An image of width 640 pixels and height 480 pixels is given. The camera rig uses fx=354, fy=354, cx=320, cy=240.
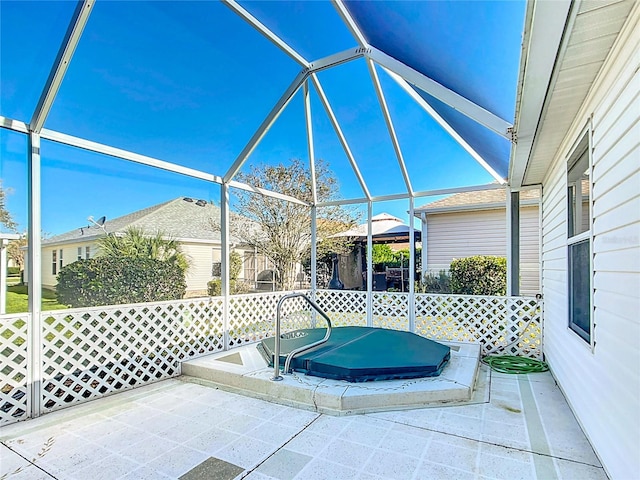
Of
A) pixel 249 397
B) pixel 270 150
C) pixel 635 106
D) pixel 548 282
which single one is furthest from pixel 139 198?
pixel 548 282

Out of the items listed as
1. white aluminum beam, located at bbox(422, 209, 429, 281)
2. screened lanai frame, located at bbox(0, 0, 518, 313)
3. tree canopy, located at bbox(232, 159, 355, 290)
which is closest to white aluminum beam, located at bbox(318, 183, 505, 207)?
screened lanai frame, located at bbox(0, 0, 518, 313)

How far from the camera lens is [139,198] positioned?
226 inches

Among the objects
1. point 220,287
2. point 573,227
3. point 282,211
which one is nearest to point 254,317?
point 220,287

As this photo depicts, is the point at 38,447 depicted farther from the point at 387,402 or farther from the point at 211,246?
the point at 211,246

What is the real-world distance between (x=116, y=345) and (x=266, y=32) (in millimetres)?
4289

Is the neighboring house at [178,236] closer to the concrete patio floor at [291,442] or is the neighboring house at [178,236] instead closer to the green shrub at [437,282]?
the concrete patio floor at [291,442]

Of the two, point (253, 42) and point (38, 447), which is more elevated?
point (253, 42)

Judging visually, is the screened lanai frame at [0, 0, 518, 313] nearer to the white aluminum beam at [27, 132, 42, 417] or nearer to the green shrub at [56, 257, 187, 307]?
the white aluminum beam at [27, 132, 42, 417]

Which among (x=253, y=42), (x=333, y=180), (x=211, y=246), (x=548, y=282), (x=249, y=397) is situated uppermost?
(x=253, y=42)

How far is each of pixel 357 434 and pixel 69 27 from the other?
15.0 feet

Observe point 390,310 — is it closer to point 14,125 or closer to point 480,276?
point 480,276

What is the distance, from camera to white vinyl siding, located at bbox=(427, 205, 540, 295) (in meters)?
9.39

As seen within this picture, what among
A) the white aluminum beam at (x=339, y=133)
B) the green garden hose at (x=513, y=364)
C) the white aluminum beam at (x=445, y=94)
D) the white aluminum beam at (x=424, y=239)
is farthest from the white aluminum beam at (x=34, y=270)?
the white aluminum beam at (x=424, y=239)

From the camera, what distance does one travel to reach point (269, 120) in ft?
18.4
